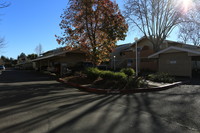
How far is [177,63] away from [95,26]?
1011cm

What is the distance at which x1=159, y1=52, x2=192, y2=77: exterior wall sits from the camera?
14.5 m

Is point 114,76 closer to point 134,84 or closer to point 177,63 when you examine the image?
point 134,84

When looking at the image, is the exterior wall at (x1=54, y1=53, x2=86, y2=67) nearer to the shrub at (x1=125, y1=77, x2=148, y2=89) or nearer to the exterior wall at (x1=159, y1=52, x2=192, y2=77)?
the exterior wall at (x1=159, y1=52, x2=192, y2=77)

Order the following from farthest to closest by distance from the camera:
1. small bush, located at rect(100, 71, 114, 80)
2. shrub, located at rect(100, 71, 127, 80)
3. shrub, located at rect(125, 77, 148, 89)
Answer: small bush, located at rect(100, 71, 114, 80) < shrub, located at rect(100, 71, 127, 80) < shrub, located at rect(125, 77, 148, 89)

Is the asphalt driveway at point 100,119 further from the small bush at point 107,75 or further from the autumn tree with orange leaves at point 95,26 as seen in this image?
the autumn tree with orange leaves at point 95,26

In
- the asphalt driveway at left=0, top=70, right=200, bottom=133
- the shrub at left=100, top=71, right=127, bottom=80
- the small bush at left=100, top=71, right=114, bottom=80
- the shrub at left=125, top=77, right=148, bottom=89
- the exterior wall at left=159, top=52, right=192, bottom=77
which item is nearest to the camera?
the asphalt driveway at left=0, top=70, right=200, bottom=133

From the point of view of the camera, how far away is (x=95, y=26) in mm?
13156

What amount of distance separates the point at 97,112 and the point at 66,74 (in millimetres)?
13035

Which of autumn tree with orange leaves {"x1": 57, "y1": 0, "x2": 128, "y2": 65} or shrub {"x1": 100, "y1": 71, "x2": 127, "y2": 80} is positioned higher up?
Answer: autumn tree with orange leaves {"x1": 57, "y1": 0, "x2": 128, "y2": 65}

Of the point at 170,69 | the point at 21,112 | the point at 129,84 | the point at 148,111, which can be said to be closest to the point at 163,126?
the point at 148,111

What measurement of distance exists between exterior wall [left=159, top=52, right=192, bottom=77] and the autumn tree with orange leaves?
715 centimetres

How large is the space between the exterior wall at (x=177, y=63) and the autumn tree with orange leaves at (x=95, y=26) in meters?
7.15

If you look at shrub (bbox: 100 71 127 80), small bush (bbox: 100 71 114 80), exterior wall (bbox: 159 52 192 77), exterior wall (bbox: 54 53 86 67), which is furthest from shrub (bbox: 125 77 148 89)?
exterior wall (bbox: 54 53 86 67)

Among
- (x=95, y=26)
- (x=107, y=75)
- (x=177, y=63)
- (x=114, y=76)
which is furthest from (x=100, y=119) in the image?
(x=177, y=63)
